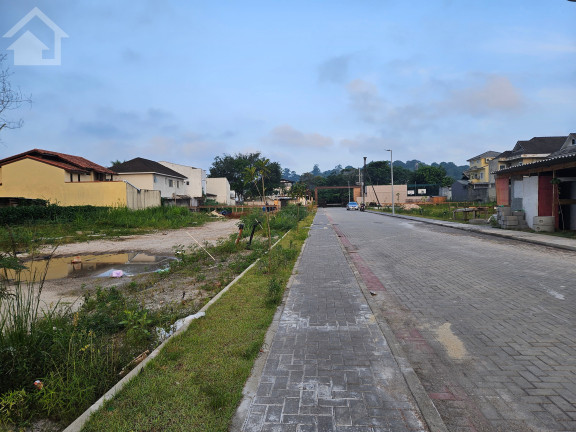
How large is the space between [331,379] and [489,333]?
2.65 metres

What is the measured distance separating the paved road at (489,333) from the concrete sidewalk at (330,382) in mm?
342

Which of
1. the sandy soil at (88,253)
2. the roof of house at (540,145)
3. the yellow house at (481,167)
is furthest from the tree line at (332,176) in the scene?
the sandy soil at (88,253)

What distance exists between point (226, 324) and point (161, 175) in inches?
1661

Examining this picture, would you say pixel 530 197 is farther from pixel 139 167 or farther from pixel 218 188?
pixel 218 188

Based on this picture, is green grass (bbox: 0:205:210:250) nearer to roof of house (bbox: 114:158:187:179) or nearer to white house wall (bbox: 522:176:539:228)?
roof of house (bbox: 114:158:187:179)

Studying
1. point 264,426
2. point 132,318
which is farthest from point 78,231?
point 264,426

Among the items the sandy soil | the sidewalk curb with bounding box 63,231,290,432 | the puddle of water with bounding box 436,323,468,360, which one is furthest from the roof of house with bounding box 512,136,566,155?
the sidewalk curb with bounding box 63,231,290,432

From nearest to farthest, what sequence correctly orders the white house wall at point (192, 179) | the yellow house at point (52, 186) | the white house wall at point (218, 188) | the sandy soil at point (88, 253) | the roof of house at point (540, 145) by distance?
1. the sandy soil at point (88, 253)
2. the yellow house at point (52, 186)
3. the roof of house at point (540, 145)
4. the white house wall at point (192, 179)
5. the white house wall at point (218, 188)

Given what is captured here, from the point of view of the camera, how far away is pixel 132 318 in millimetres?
5266

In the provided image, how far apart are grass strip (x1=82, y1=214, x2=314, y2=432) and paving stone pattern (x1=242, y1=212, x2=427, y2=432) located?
0.26 m

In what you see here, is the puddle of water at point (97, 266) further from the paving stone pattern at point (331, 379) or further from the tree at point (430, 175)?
the tree at point (430, 175)

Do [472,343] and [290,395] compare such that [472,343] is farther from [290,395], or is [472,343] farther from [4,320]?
[4,320]

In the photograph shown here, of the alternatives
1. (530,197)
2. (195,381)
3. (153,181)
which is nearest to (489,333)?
(195,381)

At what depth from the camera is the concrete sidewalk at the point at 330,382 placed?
279 centimetres
